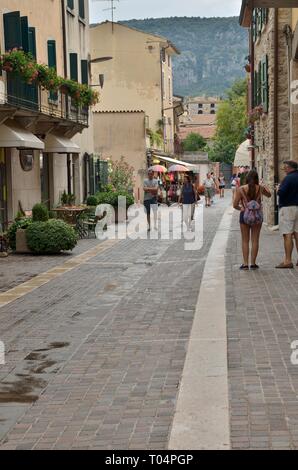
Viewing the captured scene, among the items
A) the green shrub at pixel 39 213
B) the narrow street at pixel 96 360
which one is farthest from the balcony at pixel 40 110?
the narrow street at pixel 96 360

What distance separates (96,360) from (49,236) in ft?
29.2

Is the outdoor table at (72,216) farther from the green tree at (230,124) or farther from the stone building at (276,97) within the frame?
the green tree at (230,124)

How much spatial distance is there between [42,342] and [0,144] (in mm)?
10162

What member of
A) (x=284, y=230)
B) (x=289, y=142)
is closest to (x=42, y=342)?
(x=284, y=230)

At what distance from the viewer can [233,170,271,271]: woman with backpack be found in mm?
12258

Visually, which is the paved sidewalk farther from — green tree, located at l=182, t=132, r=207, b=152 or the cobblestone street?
green tree, located at l=182, t=132, r=207, b=152

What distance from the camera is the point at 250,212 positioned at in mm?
12273

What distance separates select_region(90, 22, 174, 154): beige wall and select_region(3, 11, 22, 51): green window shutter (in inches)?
1431

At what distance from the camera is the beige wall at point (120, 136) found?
3931 centimetres

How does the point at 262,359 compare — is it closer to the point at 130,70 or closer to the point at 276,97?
the point at 276,97

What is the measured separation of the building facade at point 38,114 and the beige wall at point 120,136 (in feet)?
33.6

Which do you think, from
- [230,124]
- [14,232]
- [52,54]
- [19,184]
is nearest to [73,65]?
[52,54]
